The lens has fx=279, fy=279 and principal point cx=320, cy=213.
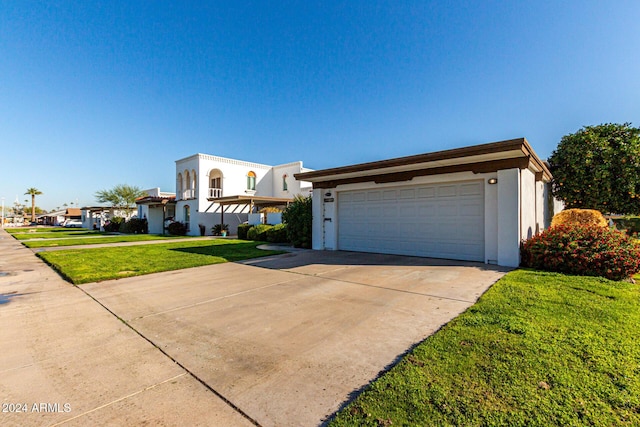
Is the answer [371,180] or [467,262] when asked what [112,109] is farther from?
[467,262]

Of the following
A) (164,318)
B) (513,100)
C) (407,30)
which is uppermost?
(407,30)

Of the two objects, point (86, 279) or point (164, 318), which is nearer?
point (164, 318)

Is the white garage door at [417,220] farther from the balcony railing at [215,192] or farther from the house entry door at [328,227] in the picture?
the balcony railing at [215,192]

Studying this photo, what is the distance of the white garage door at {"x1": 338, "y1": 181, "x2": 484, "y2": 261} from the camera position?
26.0 ft

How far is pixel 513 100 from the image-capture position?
10.8 meters

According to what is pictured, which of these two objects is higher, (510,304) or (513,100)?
(513,100)

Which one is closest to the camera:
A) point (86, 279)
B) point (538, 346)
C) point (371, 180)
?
point (538, 346)

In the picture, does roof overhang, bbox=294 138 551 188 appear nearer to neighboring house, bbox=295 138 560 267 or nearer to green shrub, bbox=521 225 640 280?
neighboring house, bbox=295 138 560 267

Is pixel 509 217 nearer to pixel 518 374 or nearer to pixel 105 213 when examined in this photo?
pixel 518 374

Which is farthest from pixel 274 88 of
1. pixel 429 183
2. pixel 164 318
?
pixel 164 318

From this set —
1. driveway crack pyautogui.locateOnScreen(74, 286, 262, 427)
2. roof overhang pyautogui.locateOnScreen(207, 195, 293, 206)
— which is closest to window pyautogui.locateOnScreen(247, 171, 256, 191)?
roof overhang pyautogui.locateOnScreen(207, 195, 293, 206)

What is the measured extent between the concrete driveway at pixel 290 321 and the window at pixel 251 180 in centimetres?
1930

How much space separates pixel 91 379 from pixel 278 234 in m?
11.9

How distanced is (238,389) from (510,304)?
12.4ft
